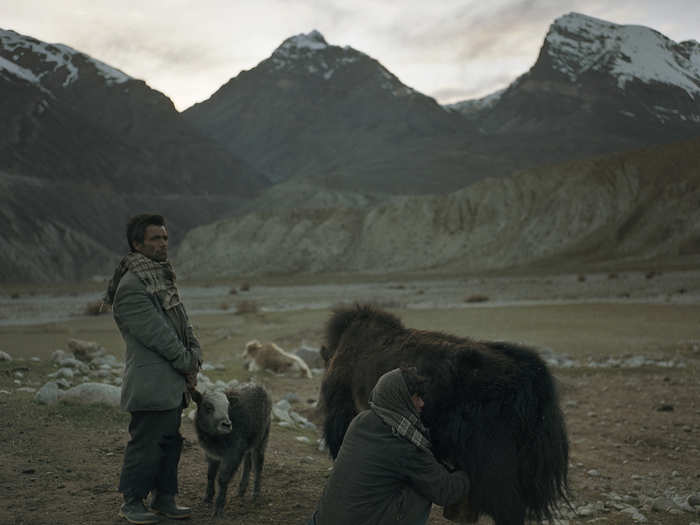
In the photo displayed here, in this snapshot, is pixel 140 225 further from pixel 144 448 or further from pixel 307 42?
pixel 307 42

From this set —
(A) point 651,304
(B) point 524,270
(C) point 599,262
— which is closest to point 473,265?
(B) point 524,270

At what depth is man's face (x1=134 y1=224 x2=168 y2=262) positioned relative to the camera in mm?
3936

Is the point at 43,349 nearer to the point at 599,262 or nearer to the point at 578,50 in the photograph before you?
the point at 599,262

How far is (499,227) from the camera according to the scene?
178ft

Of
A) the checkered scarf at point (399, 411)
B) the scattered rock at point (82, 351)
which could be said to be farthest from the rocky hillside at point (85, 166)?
the checkered scarf at point (399, 411)

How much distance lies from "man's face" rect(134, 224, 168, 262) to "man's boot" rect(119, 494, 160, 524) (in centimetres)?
155

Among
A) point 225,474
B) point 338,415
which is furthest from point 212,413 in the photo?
point 338,415

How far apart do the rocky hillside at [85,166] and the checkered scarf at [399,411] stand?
5968 cm

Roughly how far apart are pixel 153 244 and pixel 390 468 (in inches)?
80.5

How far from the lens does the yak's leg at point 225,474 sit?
422cm

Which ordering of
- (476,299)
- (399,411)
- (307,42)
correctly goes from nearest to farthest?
(399,411) < (476,299) < (307,42)

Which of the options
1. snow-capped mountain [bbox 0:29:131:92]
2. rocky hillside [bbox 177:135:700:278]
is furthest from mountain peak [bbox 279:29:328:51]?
rocky hillside [bbox 177:135:700:278]

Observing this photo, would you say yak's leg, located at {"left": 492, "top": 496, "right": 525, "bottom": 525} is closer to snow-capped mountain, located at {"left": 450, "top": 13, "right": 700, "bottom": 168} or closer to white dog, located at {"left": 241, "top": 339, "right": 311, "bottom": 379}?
white dog, located at {"left": 241, "top": 339, "right": 311, "bottom": 379}

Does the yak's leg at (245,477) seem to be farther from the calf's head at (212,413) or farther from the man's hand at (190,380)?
the man's hand at (190,380)
